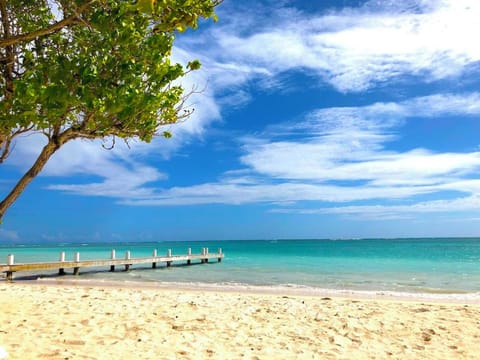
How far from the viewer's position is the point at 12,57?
640cm

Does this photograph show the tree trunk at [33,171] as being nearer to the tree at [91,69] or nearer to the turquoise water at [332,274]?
the tree at [91,69]

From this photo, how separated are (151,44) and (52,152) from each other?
9.49ft

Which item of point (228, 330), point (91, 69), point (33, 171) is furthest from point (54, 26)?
point (228, 330)

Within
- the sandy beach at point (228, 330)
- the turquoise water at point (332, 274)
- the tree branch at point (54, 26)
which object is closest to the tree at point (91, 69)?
the tree branch at point (54, 26)

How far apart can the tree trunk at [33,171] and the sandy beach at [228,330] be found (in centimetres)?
267

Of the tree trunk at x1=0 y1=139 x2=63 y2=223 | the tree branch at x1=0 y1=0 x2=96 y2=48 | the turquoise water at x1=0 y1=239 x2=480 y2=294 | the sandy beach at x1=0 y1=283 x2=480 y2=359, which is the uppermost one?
the tree branch at x1=0 y1=0 x2=96 y2=48

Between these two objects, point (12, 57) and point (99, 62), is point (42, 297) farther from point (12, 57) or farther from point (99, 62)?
point (99, 62)

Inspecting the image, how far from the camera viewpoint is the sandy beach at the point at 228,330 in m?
7.68

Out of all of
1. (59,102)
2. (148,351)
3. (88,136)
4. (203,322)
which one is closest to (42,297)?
(203,322)

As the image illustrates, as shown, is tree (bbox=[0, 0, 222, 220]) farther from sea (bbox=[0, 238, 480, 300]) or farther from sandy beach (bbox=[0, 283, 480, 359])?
sea (bbox=[0, 238, 480, 300])

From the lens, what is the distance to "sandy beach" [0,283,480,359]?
25.2 ft

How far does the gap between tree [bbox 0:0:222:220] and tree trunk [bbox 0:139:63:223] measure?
0.05ft

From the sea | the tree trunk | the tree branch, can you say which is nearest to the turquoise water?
the sea

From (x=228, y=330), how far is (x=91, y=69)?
6731 millimetres
